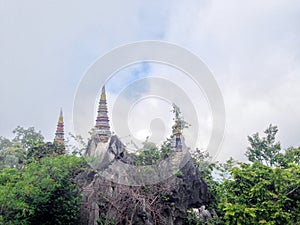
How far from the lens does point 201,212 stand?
10.6 metres

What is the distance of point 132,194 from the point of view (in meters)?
8.16

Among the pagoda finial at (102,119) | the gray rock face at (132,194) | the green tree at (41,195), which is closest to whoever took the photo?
the green tree at (41,195)

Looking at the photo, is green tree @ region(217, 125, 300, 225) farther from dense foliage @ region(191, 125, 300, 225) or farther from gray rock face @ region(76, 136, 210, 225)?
gray rock face @ region(76, 136, 210, 225)

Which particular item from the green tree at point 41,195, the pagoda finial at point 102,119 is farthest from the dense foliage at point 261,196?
the pagoda finial at point 102,119

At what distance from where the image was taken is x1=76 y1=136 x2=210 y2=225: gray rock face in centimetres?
813

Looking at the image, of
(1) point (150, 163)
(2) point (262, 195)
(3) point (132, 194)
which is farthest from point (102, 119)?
(2) point (262, 195)

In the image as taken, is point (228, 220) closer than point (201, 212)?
Yes

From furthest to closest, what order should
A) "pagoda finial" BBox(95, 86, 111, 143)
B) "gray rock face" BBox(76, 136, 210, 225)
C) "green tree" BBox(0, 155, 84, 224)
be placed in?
"pagoda finial" BBox(95, 86, 111, 143) → "gray rock face" BBox(76, 136, 210, 225) → "green tree" BBox(0, 155, 84, 224)

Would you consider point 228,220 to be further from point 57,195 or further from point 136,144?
point 57,195

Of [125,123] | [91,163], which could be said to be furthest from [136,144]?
[91,163]

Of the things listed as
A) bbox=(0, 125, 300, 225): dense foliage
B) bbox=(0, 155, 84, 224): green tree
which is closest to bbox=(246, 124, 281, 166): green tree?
bbox=(0, 125, 300, 225): dense foliage

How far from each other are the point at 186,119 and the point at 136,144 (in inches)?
95.5

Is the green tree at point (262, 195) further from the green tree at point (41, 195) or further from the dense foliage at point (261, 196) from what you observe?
the green tree at point (41, 195)

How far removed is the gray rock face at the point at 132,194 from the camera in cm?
813
